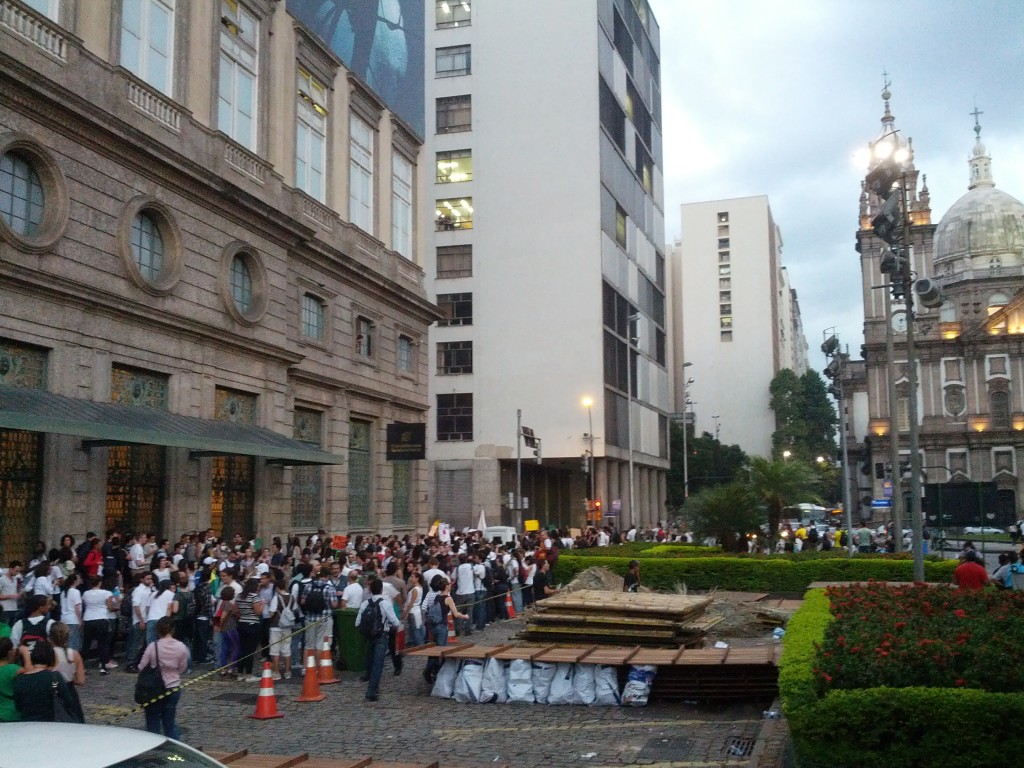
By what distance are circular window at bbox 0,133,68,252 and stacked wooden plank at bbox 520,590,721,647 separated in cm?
1227

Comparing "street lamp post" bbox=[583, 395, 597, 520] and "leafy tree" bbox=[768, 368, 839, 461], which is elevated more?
"leafy tree" bbox=[768, 368, 839, 461]

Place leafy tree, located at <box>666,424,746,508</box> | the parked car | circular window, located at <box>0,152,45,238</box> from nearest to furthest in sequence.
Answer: the parked car, circular window, located at <box>0,152,45,238</box>, leafy tree, located at <box>666,424,746,508</box>

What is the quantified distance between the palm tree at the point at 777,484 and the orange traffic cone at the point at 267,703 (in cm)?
2384

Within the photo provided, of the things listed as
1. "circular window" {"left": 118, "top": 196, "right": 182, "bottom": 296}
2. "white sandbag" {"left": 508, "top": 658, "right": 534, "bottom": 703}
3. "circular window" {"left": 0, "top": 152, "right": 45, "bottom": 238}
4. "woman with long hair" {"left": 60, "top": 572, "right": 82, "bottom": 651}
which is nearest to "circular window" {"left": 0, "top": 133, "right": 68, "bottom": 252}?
"circular window" {"left": 0, "top": 152, "right": 45, "bottom": 238}

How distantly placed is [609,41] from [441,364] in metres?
21.1

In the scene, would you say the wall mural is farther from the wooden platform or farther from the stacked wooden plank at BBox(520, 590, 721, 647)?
the wooden platform

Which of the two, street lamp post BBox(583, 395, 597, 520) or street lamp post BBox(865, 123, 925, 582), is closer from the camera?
street lamp post BBox(865, 123, 925, 582)

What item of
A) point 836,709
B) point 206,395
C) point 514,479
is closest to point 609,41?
point 514,479

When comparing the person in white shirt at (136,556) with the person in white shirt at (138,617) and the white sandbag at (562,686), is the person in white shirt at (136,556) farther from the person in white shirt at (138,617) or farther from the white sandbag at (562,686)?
the white sandbag at (562,686)

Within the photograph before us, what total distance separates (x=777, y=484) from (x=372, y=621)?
23.0 m

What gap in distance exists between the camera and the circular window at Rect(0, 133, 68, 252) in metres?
19.5

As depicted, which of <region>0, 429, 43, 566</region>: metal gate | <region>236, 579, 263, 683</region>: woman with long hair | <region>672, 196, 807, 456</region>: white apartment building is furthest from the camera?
<region>672, 196, 807, 456</region>: white apartment building

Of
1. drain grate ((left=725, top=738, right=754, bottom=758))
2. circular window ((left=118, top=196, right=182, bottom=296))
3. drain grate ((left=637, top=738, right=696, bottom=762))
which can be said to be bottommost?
drain grate ((left=637, top=738, right=696, bottom=762))

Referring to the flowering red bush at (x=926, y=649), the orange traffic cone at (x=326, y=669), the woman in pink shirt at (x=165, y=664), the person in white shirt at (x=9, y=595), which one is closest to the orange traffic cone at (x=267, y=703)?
the orange traffic cone at (x=326, y=669)
